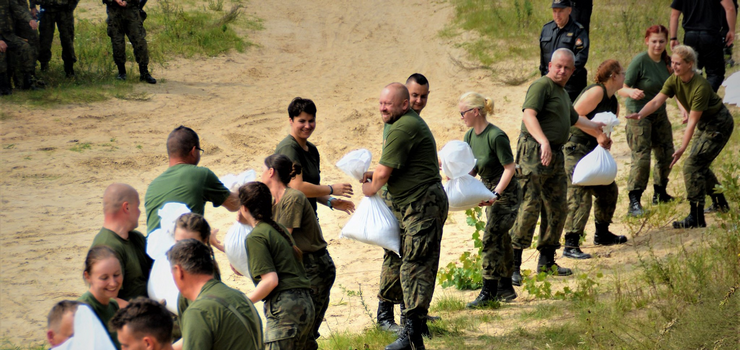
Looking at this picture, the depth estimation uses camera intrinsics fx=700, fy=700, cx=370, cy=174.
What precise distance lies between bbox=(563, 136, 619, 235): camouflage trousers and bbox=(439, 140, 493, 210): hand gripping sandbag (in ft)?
6.58

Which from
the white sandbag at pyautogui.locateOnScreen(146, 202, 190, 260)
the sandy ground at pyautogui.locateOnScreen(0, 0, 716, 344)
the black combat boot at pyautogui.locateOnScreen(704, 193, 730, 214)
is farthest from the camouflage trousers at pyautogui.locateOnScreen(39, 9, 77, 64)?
the black combat boot at pyautogui.locateOnScreen(704, 193, 730, 214)

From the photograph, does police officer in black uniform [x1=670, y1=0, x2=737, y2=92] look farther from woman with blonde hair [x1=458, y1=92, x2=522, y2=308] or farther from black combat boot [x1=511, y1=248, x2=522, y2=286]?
woman with blonde hair [x1=458, y1=92, x2=522, y2=308]

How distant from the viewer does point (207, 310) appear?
2.97 meters

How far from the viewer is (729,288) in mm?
4734

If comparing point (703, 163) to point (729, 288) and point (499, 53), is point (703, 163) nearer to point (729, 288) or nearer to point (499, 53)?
point (729, 288)

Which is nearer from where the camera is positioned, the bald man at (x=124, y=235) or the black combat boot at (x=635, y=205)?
the bald man at (x=124, y=235)

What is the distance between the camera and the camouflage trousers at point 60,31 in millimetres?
12086

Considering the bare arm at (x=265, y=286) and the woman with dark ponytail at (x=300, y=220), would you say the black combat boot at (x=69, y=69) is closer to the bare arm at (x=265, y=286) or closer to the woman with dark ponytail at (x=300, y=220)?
the woman with dark ponytail at (x=300, y=220)

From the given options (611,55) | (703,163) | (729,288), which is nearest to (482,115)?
(729,288)

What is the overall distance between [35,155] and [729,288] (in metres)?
8.79

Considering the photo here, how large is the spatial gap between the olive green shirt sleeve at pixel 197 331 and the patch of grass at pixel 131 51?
30.9 feet

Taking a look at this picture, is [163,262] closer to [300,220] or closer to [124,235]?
[124,235]

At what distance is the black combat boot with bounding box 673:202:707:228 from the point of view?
24.5 feet

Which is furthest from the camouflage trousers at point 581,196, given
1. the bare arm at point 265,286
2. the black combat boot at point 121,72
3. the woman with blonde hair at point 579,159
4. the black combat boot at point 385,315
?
the black combat boot at point 121,72
